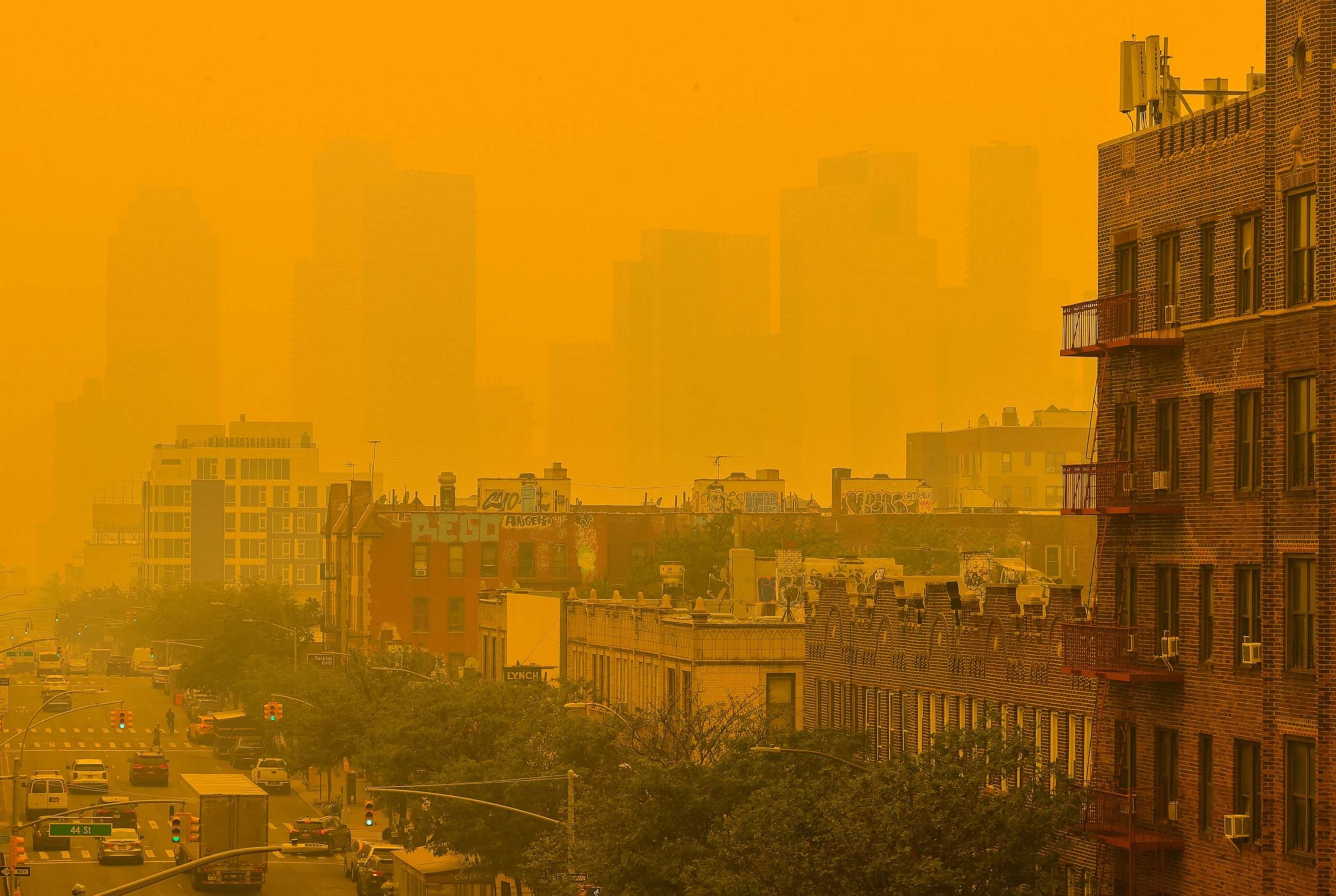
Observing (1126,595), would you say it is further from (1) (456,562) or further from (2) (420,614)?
(2) (420,614)

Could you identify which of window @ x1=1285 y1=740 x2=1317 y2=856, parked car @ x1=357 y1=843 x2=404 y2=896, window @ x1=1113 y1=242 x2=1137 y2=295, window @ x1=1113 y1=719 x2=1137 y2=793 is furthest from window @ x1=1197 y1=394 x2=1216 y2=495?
parked car @ x1=357 y1=843 x2=404 y2=896

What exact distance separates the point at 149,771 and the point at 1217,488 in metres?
80.0

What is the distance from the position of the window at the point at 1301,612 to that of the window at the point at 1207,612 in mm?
2643

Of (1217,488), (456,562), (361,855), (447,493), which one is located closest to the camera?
(1217,488)

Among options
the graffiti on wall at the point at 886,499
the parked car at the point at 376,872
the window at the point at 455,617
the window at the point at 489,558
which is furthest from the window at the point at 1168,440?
the graffiti on wall at the point at 886,499

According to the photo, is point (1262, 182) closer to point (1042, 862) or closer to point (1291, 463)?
point (1291, 463)

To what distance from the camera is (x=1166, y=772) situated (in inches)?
1799

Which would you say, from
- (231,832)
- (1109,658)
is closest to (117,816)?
(231,832)

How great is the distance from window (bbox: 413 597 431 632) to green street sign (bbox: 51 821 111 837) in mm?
46166

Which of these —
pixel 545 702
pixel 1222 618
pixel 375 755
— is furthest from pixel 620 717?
pixel 1222 618

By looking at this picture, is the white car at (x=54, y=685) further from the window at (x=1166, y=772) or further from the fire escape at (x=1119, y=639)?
the window at (x=1166, y=772)

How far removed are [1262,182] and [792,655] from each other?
124 ft

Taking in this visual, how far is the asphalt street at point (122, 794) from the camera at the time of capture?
84562 mm

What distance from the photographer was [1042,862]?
148 ft
